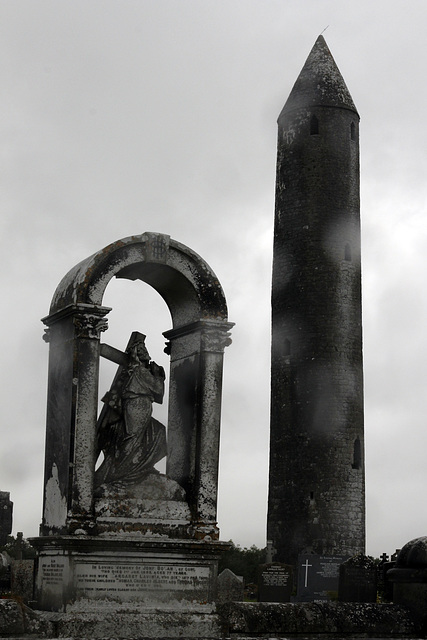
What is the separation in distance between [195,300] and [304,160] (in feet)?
90.1

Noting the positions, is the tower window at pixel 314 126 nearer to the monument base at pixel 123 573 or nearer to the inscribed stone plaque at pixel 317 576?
the inscribed stone plaque at pixel 317 576

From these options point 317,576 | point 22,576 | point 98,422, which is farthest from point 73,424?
point 317,576

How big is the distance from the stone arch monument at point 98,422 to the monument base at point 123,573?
1 cm

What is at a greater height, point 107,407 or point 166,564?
point 107,407

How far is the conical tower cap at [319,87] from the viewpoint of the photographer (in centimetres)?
3697

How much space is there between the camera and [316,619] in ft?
30.4

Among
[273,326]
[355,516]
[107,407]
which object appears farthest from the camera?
[273,326]

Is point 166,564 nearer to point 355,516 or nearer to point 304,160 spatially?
point 355,516

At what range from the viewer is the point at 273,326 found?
37.2 meters

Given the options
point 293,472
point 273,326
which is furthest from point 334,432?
point 273,326

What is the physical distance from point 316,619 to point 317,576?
75.5 ft

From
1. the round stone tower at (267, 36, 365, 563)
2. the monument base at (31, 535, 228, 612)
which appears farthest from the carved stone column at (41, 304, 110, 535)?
the round stone tower at (267, 36, 365, 563)

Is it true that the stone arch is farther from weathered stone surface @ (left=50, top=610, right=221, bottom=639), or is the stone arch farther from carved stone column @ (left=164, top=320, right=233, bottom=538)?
weathered stone surface @ (left=50, top=610, right=221, bottom=639)

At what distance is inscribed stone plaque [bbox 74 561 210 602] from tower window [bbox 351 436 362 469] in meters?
26.5
